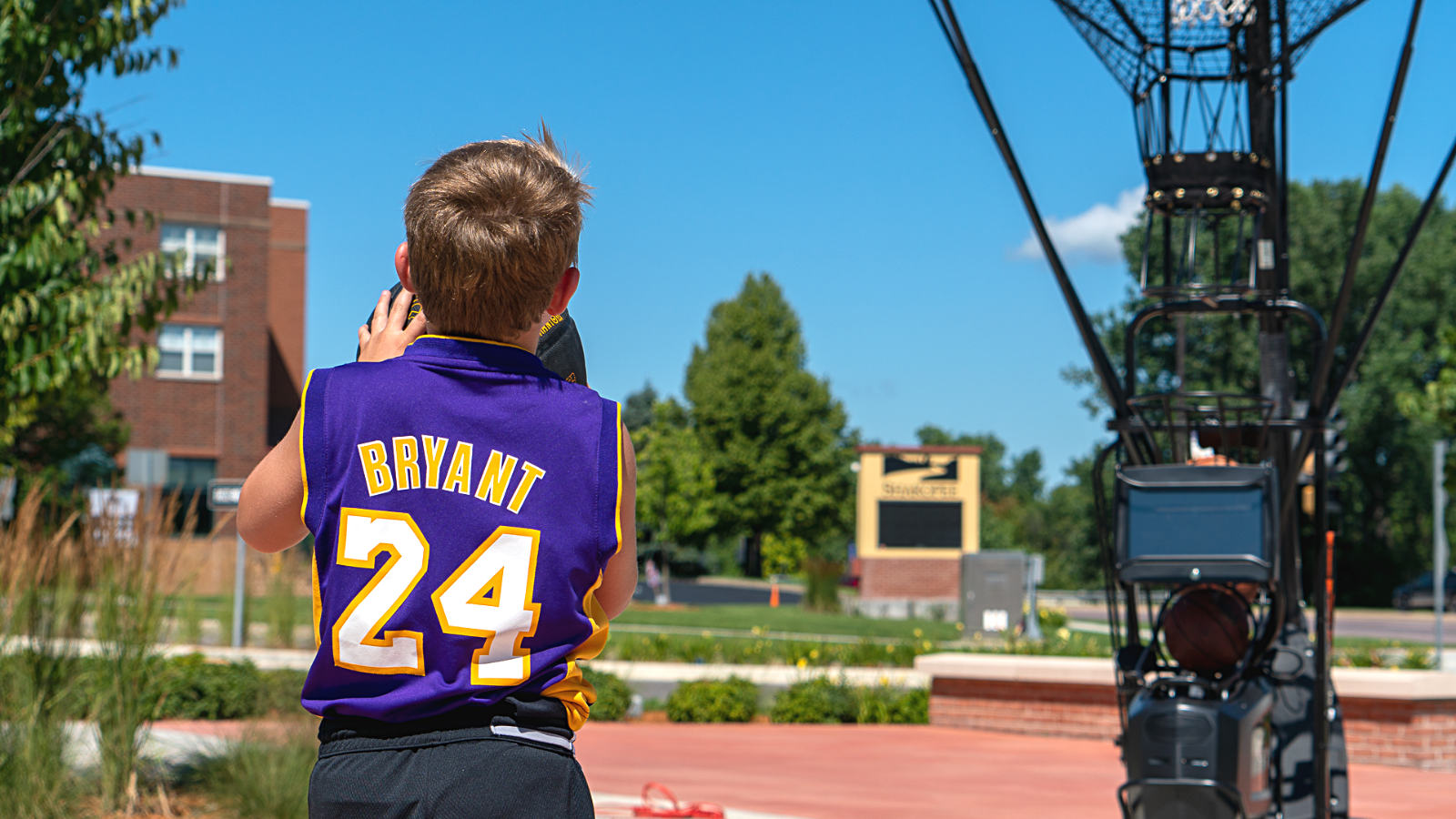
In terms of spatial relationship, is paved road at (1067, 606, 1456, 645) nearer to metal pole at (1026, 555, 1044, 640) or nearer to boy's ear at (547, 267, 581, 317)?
metal pole at (1026, 555, 1044, 640)

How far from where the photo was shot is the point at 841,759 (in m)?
10.1

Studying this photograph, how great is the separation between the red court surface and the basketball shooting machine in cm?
318

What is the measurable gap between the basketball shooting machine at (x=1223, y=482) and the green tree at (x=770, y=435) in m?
52.2

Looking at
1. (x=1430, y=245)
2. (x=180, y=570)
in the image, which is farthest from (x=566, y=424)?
(x=1430, y=245)

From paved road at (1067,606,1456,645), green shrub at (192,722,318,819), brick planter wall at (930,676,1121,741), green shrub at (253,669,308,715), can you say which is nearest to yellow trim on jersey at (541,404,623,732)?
green shrub at (192,722,318,819)

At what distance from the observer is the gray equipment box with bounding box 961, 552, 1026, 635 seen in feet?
74.2

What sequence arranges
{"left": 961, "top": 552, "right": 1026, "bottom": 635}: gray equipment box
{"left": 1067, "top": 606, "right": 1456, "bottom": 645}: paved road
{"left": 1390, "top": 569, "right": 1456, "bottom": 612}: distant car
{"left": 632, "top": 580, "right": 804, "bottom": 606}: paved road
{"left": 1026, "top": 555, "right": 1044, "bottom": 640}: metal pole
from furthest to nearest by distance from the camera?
{"left": 1390, "top": 569, "right": 1456, "bottom": 612}: distant car → {"left": 632, "top": 580, "right": 804, "bottom": 606}: paved road → {"left": 1067, "top": 606, "right": 1456, "bottom": 645}: paved road → {"left": 961, "top": 552, "right": 1026, "bottom": 635}: gray equipment box → {"left": 1026, "top": 555, "right": 1044, "bottom": 640}: metal pole

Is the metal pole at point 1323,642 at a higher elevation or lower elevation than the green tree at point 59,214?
lower

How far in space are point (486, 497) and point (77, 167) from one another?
567 cm

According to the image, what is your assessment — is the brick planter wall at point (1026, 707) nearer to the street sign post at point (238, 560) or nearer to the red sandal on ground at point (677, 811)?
the red sandal on ground at point (677, 811)

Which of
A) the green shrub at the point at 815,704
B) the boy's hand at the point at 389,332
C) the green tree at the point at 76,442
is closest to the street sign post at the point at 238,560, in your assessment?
the green shrub at the point at 815,704

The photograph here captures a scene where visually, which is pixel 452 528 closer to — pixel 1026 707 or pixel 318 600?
pixel 318 600

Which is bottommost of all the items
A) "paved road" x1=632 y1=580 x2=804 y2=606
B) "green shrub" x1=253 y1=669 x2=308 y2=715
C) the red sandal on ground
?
"paved road" x1=632 y1=580 x2=804 y2=606

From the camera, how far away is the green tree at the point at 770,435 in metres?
58.0
